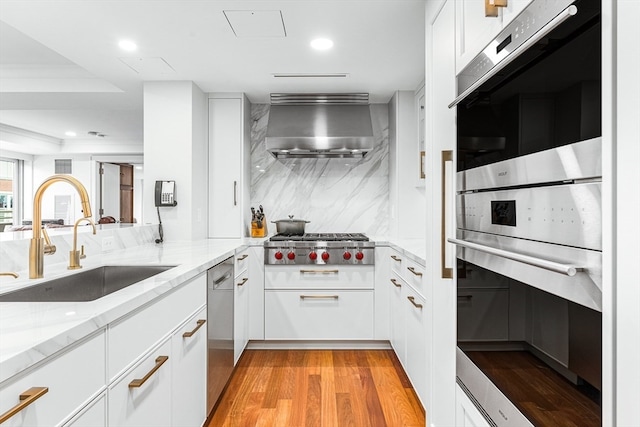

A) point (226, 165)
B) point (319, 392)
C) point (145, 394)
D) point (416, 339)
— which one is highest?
point (226, 165)

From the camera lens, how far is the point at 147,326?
132cm

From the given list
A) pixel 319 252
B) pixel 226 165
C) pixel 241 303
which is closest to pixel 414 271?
pixel 319 252

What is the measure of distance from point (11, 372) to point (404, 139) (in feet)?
10.7

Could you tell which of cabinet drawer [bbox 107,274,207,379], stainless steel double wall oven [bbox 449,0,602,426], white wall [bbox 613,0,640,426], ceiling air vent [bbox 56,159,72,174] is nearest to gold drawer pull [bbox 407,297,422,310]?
stainless steel double wall oven [bbox 449,0,602,426]

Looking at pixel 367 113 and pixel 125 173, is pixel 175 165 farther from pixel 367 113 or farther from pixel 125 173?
pixel 125 173

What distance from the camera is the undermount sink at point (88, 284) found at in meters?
1.53

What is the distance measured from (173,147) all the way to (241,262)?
1.11 m

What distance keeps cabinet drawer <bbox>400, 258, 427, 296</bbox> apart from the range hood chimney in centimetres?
132

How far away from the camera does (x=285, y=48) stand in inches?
103

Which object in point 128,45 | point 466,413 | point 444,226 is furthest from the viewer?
point 128,45

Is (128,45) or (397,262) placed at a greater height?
(128,45)

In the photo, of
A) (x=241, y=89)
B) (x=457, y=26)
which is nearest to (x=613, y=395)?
(x=457, y=26)

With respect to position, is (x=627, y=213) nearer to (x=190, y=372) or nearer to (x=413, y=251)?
(x=190, y=372)

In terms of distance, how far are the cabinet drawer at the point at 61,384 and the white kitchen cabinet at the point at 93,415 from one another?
0.9 inches
